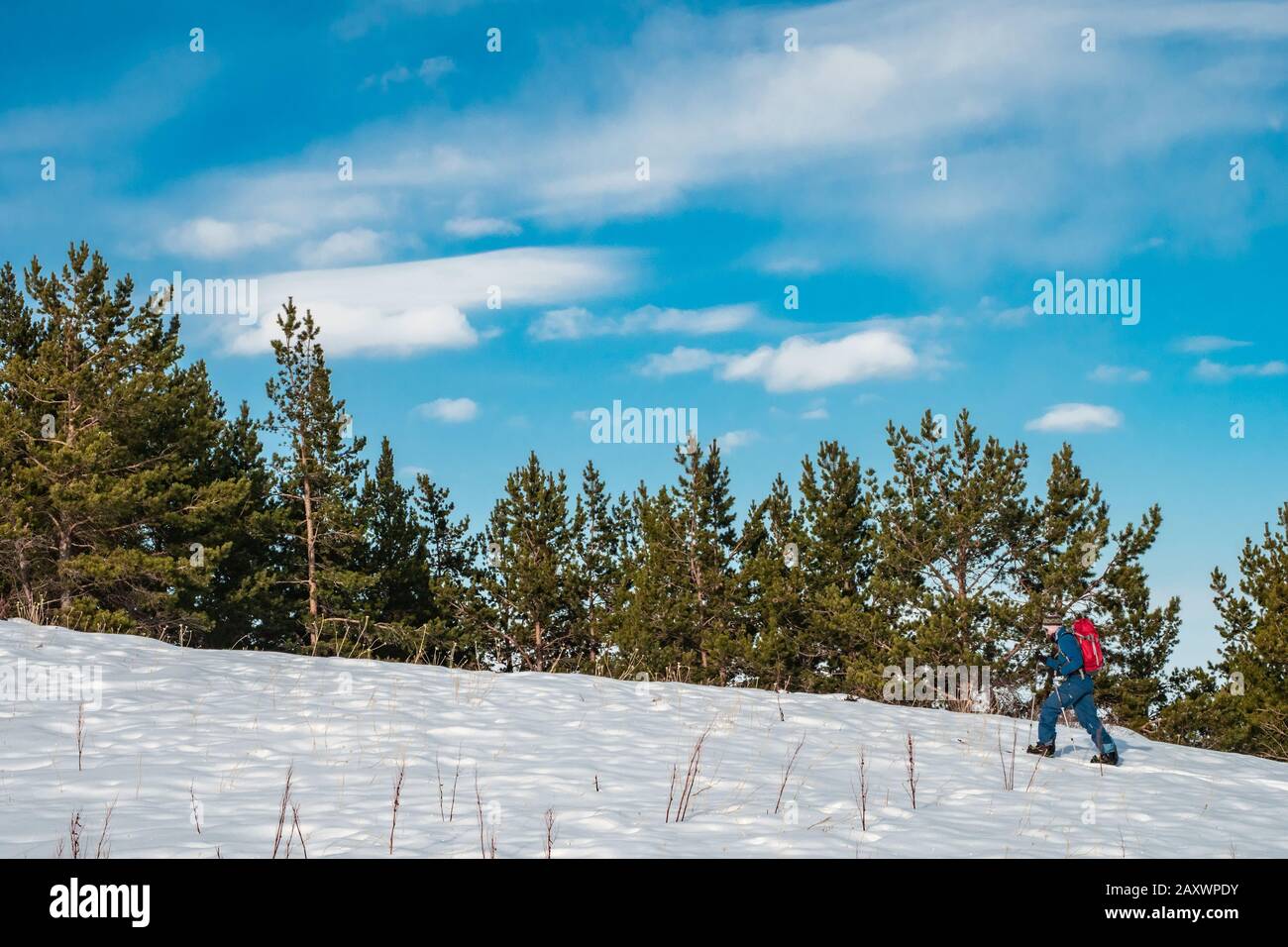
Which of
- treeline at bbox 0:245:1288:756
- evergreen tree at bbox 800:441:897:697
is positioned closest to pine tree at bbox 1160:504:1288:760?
treeline at bbox 0:245:1288:756

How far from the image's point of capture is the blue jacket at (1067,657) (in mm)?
9711

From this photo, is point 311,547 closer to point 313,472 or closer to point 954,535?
point 313,472

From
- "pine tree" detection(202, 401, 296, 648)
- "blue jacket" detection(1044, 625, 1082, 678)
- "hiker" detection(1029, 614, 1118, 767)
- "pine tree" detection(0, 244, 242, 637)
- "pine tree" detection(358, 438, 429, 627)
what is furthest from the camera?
"pine tree" detection(358, 438, 429, 627)

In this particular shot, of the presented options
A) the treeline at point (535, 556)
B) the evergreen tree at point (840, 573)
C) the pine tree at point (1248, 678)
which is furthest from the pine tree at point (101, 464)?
the pine tree at point (1248, 678)

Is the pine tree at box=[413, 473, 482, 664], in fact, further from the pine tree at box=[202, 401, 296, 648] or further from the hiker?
the hiker

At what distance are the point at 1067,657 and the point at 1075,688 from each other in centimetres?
31

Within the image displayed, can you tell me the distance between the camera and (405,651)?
35.0 meters

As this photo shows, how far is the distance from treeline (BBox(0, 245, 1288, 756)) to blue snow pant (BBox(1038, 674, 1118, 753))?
1847 centimetres

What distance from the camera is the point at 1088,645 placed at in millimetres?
9805

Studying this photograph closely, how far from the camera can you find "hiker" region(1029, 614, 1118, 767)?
9281 mm

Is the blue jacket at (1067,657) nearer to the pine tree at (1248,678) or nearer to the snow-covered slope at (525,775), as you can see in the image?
the snow-covered slope at (525,775)

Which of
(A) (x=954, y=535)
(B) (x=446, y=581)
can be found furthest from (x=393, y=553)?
(A) (x=954, y=535)
